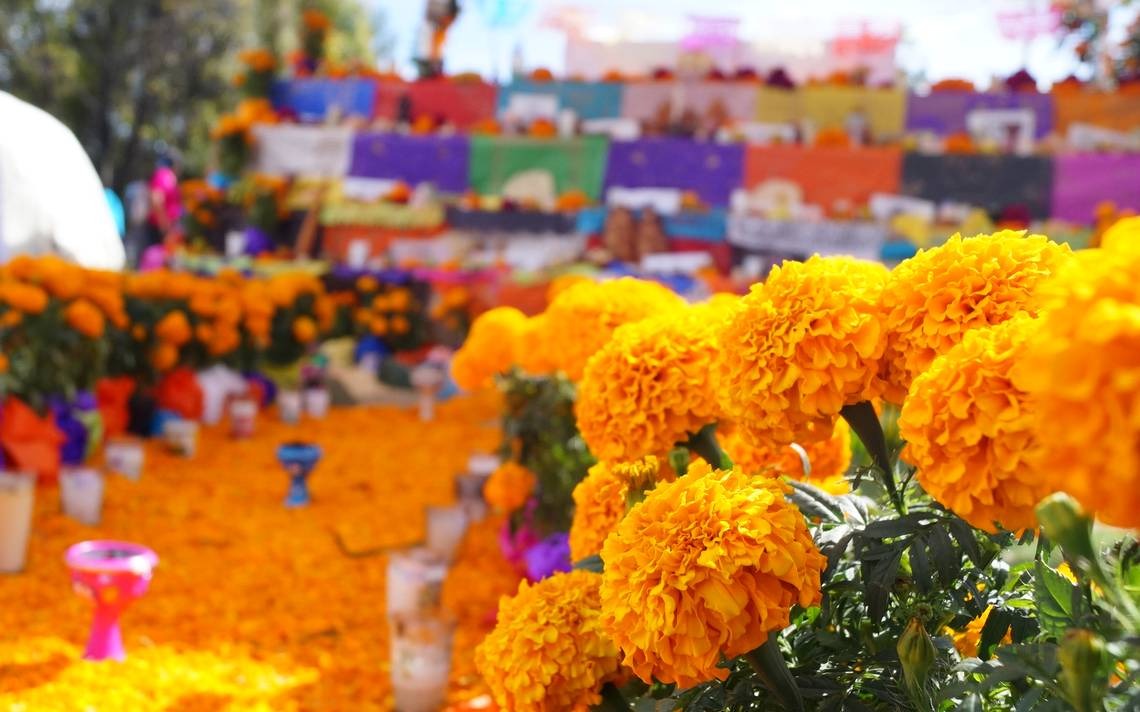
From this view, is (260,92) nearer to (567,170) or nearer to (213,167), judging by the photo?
(213,167)

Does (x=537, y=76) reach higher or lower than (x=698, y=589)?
higher

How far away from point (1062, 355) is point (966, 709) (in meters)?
0.35

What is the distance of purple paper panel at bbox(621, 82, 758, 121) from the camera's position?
33.7 ft

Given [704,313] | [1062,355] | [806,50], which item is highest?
[806,50]

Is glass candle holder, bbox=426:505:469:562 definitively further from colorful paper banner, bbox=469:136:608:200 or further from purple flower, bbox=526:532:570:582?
colorful paper banner, bbox=469:136:608:200

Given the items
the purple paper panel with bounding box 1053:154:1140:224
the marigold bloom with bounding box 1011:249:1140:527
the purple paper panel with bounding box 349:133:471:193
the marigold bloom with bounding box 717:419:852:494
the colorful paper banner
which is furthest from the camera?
the purple paper panel with bounding box 349:133:471:193

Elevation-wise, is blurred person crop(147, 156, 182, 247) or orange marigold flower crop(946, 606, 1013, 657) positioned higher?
orange marigold flower crop(946, 606, 1013, 657)

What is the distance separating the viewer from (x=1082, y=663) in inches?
26.8

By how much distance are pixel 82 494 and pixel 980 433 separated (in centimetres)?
360

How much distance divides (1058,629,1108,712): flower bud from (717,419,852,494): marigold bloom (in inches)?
27.1

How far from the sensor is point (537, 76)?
10.6m

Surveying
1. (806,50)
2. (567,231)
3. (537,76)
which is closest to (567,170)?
(567,231)

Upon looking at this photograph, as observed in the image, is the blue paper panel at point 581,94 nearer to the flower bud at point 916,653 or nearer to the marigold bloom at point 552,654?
the marigold bloom at point 552,654

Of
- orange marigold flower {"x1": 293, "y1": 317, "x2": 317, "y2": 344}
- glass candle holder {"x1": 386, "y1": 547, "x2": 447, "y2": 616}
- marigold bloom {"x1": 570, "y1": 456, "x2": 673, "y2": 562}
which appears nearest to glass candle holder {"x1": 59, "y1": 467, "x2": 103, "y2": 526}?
glass candle holder {"x1": 386, "y1": 547, "x2": 447, "y2": 616}
